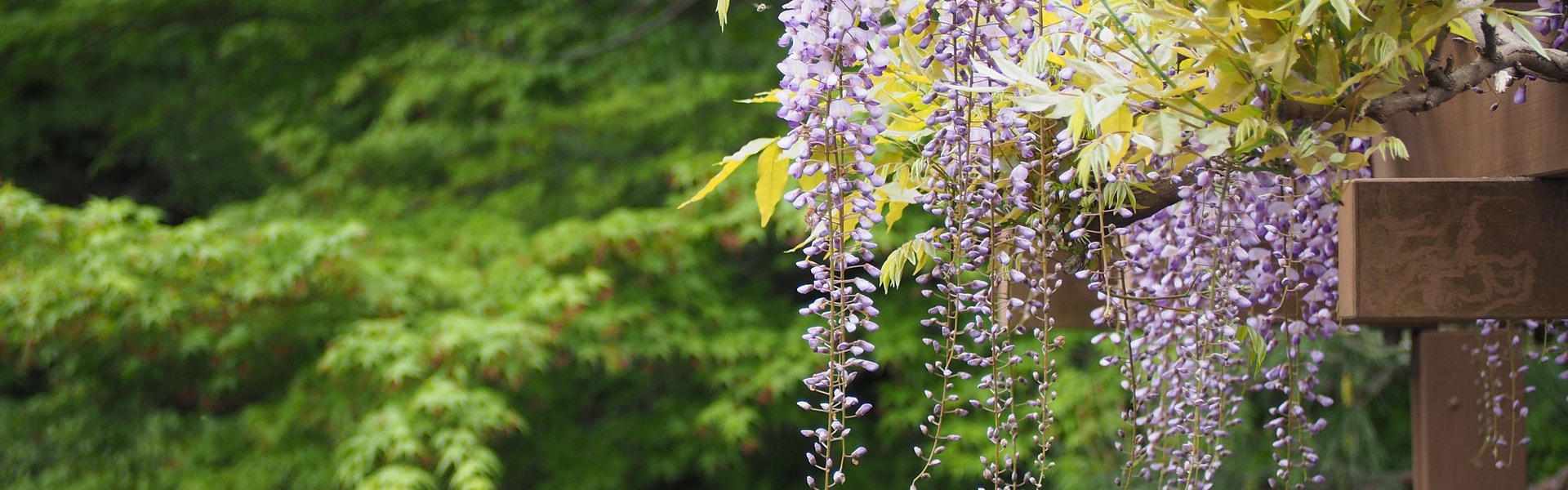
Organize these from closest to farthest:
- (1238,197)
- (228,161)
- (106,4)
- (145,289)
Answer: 1. (1238,197)
2. (145,289)
3. (106,4)
4. (228,161)

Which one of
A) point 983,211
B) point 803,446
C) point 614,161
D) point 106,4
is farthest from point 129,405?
point 983,211

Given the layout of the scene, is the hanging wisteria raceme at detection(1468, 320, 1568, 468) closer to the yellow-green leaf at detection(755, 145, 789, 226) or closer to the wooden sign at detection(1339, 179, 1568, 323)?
the wooden sign at detection(1339, 179, 1568, 323)

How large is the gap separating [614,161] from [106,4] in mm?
1601

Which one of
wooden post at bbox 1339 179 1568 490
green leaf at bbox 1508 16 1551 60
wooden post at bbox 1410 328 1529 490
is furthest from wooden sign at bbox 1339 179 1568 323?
wooden post at bbox 1410 328 1529 490

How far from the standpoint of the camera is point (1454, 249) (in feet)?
2.84

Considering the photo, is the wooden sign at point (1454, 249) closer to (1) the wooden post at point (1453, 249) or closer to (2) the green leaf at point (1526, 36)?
(1) the wooden post at point (1453, 249)

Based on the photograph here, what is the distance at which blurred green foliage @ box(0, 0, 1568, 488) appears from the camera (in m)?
2.83

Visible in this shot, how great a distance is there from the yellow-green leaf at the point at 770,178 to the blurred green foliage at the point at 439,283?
1.69 meters

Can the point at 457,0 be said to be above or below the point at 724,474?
above

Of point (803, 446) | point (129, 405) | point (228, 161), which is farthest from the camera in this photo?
point (228, 161)

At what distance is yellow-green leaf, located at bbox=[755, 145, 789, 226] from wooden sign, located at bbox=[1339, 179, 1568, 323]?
417 mm

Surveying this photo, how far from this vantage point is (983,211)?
0.88m

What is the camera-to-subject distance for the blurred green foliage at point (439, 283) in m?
2.83

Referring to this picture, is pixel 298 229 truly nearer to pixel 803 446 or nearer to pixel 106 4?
pixel 106 4
